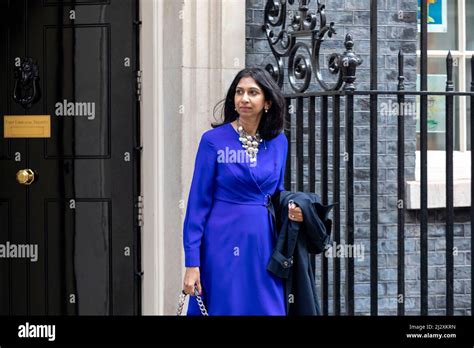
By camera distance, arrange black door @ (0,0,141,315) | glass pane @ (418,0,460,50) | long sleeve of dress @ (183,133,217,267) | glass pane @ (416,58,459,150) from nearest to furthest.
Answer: long sleeve of dress @ (183,133,217,267), black door @ (0,0,141,315), glass pane @ (416,58,459,150), glass pane @ (418,0,460,50)

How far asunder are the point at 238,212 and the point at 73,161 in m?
2.01

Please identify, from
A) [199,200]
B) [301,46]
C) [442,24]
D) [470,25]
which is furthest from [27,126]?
[470,25]

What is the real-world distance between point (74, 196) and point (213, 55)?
1.36 m

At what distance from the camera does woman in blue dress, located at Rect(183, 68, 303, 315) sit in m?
6.99

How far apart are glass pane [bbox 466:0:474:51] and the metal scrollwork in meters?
1.19

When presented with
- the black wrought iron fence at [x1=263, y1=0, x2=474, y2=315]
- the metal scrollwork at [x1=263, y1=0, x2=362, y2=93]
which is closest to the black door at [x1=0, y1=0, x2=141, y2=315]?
the metal scrollwork at [x1=263, y1=0, x2=362, y2=93]

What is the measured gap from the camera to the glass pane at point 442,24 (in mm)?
9258

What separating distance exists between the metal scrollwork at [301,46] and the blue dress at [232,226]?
0.75 meters

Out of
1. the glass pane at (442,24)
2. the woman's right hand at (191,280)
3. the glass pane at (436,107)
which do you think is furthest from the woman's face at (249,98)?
the glass pane at (442,24)

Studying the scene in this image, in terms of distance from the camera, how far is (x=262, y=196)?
7078mm

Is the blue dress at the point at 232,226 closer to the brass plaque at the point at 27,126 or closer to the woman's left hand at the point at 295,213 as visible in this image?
the woman's left hand at the point at 295,213

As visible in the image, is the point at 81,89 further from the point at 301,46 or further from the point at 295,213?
the point at 295,213

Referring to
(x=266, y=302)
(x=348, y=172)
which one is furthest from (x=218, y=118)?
(x=266, y=302)

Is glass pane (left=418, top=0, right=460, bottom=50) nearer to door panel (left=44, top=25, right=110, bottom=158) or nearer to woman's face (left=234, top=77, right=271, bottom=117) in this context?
door panel (left=44, top=25, right=110, bottom=158)
